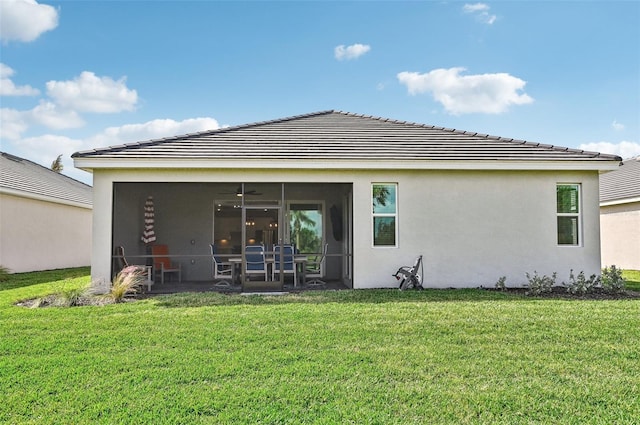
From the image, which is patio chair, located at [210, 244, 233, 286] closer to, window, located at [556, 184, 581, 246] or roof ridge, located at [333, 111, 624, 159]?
roof ridge, located at [333, 111, 624, 159]

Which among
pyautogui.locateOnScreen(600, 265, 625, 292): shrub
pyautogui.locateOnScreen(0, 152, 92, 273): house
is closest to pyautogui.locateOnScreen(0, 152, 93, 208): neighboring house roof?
pyautogui.locateOnScreen(0, 152, 92, 273): house

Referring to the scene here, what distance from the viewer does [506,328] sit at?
616cm

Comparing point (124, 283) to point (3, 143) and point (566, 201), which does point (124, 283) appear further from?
point (3, 143)

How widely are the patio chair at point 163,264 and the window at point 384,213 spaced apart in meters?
5.91

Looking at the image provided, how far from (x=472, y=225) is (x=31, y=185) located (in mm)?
15859

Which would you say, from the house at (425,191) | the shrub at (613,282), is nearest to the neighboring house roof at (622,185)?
the house at (425,191)

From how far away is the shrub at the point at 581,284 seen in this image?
373 inches

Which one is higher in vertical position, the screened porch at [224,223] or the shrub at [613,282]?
the screened porch at [224,223]

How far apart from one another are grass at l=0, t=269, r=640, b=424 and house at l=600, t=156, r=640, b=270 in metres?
10.6

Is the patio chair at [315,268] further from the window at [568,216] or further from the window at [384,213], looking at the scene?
the window at [568,216]

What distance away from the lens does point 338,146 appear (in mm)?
10641

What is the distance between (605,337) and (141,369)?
19.1 feet

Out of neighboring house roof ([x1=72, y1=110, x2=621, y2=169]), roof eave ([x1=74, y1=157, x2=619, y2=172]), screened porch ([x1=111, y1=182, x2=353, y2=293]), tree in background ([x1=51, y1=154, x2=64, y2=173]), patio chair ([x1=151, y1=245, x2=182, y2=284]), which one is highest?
tree in background ([x1=51, y1=154, x2=64, y2=173])

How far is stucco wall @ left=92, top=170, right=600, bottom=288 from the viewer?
33.5ft
